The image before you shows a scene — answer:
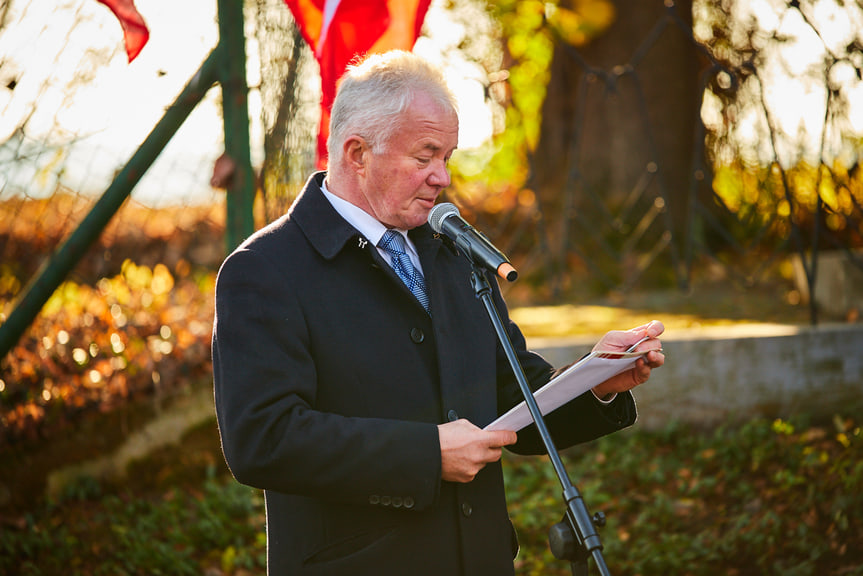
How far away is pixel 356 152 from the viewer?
2236 millimetres

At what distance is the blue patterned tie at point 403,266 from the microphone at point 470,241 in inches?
6.8

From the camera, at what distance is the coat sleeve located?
6.14 ft

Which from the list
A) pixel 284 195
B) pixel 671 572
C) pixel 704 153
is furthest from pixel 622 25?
pixel 671 572

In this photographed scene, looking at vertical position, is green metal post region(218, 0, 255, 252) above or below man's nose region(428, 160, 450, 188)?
above

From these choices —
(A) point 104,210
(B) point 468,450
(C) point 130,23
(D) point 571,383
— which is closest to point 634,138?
(C) point 130,23

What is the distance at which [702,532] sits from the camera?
4.11 metres

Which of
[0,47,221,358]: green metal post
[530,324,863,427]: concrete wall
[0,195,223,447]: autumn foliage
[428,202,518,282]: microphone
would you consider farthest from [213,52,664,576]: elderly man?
[530,324,863,427]: concrete wall

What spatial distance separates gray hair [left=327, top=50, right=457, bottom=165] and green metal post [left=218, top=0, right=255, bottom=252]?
51.2 inches

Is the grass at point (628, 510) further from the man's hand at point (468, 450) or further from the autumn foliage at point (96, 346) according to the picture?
the man's hand at point (468, 450)

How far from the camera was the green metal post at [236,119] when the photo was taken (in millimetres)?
3357

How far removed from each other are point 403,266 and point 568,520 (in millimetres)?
840

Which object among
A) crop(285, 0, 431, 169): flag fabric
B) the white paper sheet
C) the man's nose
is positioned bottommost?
the white paper sheet

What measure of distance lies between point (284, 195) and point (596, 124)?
4.47 m

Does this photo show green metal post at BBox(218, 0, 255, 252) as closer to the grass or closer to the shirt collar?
the shirt collar
